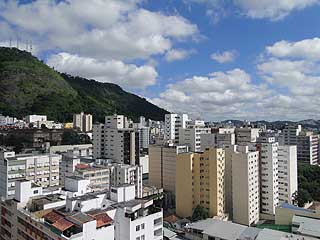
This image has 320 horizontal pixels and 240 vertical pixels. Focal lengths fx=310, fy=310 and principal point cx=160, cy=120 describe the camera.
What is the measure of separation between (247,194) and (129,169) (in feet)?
44.8

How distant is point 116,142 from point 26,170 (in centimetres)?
1457

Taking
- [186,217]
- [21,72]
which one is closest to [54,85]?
[21,72]

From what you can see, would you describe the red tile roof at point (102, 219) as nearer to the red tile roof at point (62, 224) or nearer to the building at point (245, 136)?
the red tile roof at point (62, 224)

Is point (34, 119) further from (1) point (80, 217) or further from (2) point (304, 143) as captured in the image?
(1) point (80, 217)

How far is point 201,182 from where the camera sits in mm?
34281

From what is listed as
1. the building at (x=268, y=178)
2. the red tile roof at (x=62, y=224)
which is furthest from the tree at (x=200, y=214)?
the red tile roof at (x=62, y=224)

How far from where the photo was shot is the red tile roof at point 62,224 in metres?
15.0

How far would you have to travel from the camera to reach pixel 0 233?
20.6m

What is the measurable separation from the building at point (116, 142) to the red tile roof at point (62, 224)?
28955 millimetres

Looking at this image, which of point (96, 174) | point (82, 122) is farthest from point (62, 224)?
point (82, 122)

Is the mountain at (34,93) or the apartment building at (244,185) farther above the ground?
the mountain at (34,93)

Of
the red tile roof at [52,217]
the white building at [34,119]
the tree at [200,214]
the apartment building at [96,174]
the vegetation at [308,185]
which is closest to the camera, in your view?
the red tile roof at [52,217]

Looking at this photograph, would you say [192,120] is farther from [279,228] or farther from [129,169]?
[279,228]

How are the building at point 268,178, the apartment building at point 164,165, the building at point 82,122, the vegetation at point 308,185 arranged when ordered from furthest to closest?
the building at point 82,122 → the apartment building at point 164,165 → the vegetation at point 308,185 → the building at point 268,178
